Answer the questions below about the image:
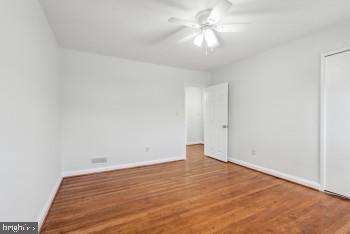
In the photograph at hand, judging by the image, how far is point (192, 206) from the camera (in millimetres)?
2158

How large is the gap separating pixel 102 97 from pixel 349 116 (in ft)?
14.2

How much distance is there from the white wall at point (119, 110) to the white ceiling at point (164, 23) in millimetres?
419

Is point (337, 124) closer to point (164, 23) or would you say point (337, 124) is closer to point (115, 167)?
point (164, 23)

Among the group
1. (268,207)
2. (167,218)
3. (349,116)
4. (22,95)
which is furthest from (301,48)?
(22,95)

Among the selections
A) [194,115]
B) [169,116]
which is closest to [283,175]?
[169,116]

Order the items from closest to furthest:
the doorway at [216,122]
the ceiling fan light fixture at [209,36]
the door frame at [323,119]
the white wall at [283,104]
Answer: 1. the ceiling fan light fixture at [209,36]
2. the door frame at [323,119]
3. the white wall at [283,104]
4. the doorway at [216,122]

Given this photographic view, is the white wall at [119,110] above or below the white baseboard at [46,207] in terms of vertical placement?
above

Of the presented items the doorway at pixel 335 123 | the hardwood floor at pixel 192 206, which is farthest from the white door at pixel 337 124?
the hardwood floor at pixel 192 206

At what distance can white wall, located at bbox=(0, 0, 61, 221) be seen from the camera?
1126 mm

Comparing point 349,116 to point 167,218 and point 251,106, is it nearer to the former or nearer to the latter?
point 251,106

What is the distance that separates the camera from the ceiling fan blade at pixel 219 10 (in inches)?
62.8

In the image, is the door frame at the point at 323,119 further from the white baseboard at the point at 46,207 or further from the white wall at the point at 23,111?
the white baseboard at the point at 46,207

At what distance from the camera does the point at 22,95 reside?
1.38 metres

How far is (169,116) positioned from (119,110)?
132 centimetres
